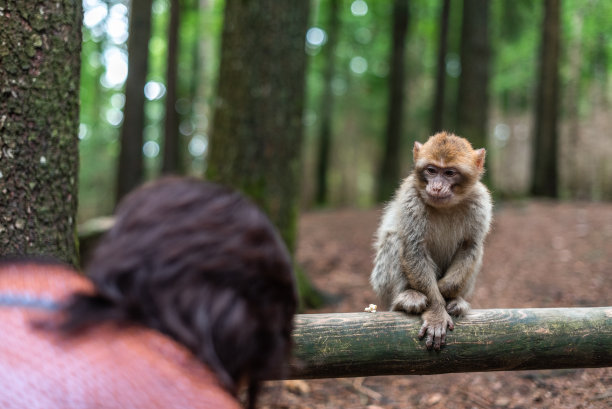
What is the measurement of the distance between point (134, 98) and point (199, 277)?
35.4ft

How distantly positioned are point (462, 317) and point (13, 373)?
2.67 metres

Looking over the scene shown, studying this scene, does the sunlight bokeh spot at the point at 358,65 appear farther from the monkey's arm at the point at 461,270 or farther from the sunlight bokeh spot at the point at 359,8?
the monkey's arm at the point at 461,270

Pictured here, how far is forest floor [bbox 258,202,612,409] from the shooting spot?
15.1ft

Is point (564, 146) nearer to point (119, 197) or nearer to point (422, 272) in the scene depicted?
point (119, 197)

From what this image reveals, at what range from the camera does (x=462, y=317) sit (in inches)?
134

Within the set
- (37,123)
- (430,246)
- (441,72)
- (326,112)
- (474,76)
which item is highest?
(441,72)

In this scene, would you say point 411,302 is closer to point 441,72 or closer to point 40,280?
point 40,280

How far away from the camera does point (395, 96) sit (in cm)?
1555

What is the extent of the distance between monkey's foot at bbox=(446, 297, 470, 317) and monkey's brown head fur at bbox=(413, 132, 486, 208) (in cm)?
73

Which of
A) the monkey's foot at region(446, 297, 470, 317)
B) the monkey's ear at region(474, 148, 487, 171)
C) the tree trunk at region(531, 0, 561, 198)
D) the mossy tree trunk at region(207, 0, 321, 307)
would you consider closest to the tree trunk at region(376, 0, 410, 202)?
the tree trunk at region(531, 0, 561, 198)

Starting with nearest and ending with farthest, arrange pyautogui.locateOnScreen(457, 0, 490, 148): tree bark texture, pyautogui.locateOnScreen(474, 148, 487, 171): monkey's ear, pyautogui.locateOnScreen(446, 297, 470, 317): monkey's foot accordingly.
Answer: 1. pyautogui.locateOnScreen(446, 297, 470, 317): monkey's foot
2. pyautogui.locateOnScreen(474, 148, 487, 171): monkey's ear
3. pyautogui.locateOnScreen(457, 0, 490, 148): tree bark texture

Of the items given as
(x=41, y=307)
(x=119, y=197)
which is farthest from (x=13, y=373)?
(x=119, y=197)

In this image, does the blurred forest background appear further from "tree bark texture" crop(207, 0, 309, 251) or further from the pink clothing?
the pink clothing

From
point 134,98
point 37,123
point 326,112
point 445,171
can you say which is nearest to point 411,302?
point 445,171
